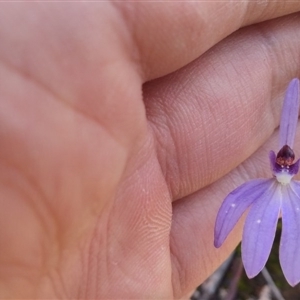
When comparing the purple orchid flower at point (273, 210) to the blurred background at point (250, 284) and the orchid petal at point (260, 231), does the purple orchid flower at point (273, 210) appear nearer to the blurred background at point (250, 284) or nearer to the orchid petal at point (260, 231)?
the orchid petal at point (260, 231)

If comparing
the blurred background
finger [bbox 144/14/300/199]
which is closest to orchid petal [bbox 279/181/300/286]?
finger [bbox 144/14/300/199]

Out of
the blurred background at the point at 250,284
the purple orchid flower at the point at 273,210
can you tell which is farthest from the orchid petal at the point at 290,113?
the blurred background at the point at 250,284

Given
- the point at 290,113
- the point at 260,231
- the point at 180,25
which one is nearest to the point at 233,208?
the point at 260,231

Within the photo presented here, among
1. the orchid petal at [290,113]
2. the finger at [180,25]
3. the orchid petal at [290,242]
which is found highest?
the finger at [180,25]

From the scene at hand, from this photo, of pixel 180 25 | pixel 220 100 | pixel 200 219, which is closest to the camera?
pixel 180 25

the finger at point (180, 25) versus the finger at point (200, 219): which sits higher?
the finger at point (180, 25)

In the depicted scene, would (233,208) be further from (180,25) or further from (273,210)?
(180,25)
